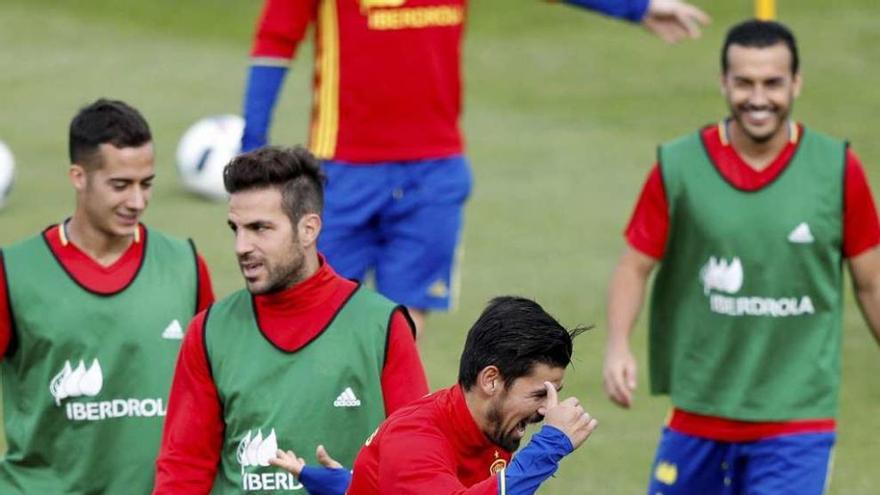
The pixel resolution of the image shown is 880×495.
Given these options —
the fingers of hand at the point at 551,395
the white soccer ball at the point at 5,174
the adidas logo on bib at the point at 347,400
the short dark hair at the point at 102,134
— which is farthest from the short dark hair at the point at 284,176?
the white soccer ball at the point at 5,174

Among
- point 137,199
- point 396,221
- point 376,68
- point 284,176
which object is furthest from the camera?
point 396,221

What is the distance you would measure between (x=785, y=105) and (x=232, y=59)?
16057 millimetres

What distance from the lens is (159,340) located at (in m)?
7.90

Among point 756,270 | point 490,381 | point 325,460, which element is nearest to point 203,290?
point 325,460

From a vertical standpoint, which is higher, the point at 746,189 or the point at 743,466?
the point at 746,189

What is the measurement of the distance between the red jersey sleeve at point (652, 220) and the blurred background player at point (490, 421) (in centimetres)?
247

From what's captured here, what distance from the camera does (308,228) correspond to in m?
7.12

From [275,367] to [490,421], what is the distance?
1.00m

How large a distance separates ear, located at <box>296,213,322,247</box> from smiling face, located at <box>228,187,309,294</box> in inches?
1.8

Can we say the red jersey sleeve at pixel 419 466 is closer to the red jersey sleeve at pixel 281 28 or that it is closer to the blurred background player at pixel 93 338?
the blurred background player at pixel 93 338

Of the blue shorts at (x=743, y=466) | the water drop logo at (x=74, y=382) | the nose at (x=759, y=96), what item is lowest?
the blue shorts at (x=743, y=466)

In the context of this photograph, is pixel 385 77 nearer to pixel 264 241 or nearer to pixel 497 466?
pixel 264 241

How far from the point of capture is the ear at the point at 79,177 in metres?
7.98

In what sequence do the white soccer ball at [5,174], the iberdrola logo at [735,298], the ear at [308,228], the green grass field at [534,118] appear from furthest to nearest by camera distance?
the white soccer ball at [5,174]
the green grass field at [534,118]
the iberdrola logo at [735,298]
the ear at [308,228]
